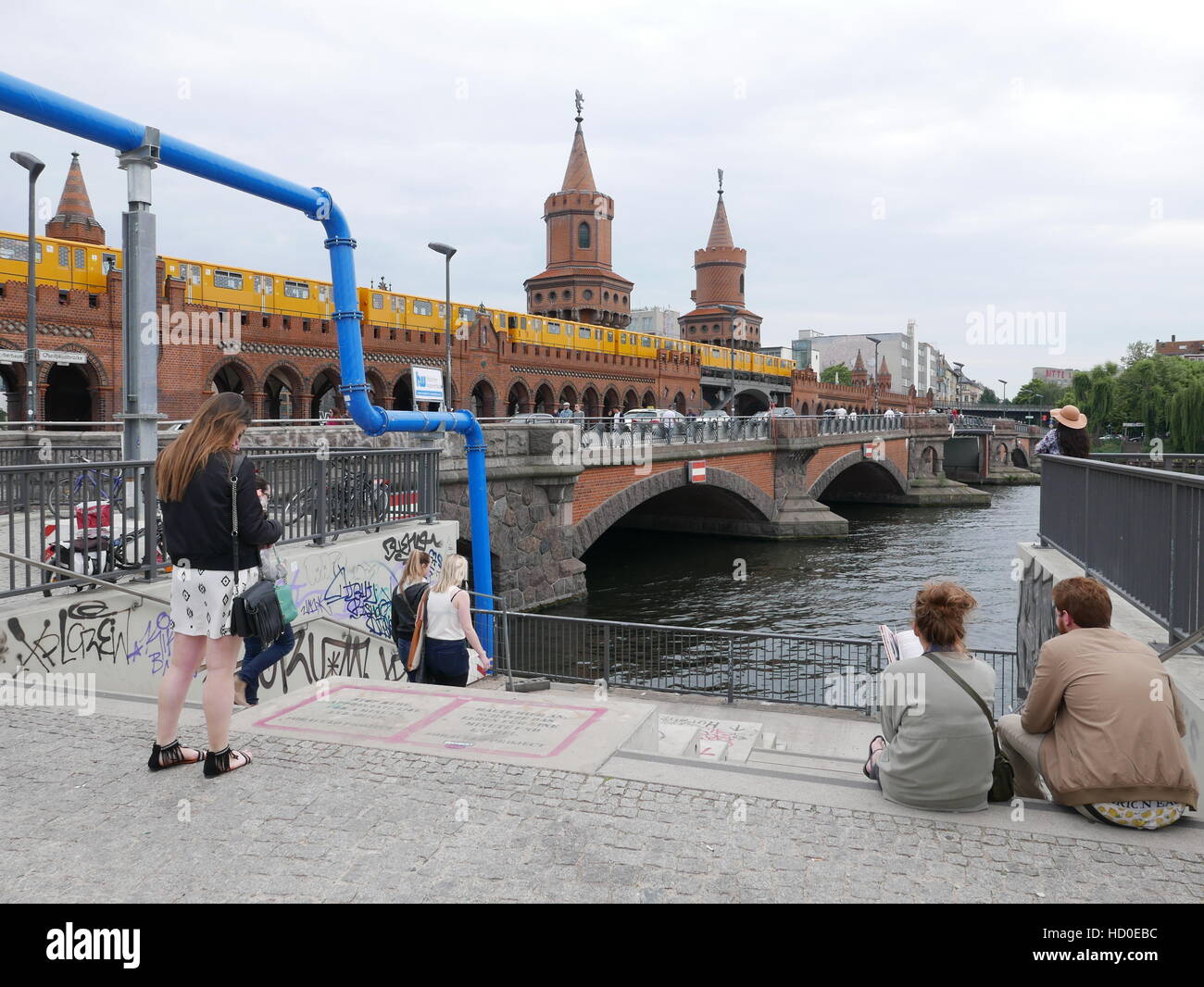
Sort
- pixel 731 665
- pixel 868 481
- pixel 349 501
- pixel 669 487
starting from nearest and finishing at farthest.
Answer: pixel 349 501
pixel 731 665
pixel 669 487
pixel 868 481

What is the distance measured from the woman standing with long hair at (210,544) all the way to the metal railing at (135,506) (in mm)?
1768

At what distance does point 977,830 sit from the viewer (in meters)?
3.60

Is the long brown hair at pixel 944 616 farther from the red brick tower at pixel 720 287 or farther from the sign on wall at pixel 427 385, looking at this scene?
the red brick tower at pixel 720 287

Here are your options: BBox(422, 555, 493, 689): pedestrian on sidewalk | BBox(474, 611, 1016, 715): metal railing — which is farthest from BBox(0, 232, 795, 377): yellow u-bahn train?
BBox(422, 555, 493, 689): pedestrian on sidewalk

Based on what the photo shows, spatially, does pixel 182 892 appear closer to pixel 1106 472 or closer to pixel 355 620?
pixel 355 620

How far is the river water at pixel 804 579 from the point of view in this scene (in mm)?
20562

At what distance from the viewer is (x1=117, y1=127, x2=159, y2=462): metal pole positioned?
7.32 m

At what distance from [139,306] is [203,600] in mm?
4343

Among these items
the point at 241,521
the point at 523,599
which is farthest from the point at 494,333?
the point at 241,521

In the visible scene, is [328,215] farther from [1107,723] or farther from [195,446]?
[1107,723]

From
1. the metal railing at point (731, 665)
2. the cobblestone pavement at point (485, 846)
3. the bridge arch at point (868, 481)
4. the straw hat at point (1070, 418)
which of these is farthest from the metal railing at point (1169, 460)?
the bridge arch at point (868, 481)

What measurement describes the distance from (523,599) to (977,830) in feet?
51.4

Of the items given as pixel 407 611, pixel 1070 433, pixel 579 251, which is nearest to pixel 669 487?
pixel 1070 433

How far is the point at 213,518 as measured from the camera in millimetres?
3922
